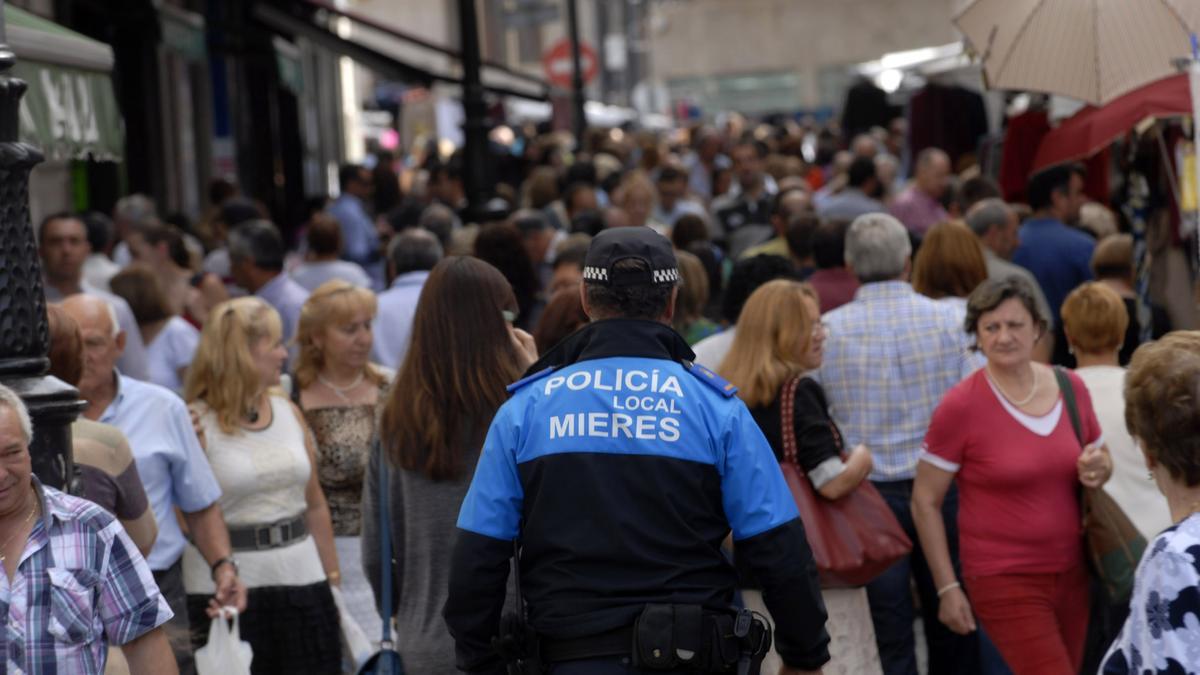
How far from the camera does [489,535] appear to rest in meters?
4.25

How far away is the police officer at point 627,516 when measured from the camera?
4.15 metres

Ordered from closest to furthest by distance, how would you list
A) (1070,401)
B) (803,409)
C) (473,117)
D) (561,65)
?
(803,409), (1070,401), (473,117), (561,65)

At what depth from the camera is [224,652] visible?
19.4ft

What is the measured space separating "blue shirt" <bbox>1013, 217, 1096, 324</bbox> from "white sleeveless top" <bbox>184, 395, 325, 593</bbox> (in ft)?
16.7

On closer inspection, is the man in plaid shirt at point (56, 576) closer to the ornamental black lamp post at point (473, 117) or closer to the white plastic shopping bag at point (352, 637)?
the white plastic shopping bag at point (352, 637)

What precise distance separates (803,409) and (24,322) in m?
2.45

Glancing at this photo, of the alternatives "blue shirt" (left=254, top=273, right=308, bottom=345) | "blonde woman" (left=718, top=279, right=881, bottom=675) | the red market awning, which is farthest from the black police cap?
"blue shirt" (left=254, top=273, right=308, bottom=345)

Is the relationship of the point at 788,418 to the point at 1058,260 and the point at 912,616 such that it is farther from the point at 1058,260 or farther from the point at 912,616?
the point at 1058,260

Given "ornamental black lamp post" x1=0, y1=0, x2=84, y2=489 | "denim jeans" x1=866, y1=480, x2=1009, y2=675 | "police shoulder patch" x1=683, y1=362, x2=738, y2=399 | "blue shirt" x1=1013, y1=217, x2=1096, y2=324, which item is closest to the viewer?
"police shoulder patch" x1=683, y1=362, x2=738, y2=399

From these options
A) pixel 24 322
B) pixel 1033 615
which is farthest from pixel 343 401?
pixel 1033 615

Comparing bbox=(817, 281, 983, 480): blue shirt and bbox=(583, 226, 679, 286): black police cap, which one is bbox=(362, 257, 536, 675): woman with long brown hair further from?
bbox=(817, 281, 983, 480): blue shirt

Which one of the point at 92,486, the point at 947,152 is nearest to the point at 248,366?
the point at 92,486

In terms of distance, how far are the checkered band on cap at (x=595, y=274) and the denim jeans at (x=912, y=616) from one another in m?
2.71

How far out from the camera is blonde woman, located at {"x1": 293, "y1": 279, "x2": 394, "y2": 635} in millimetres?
6902
